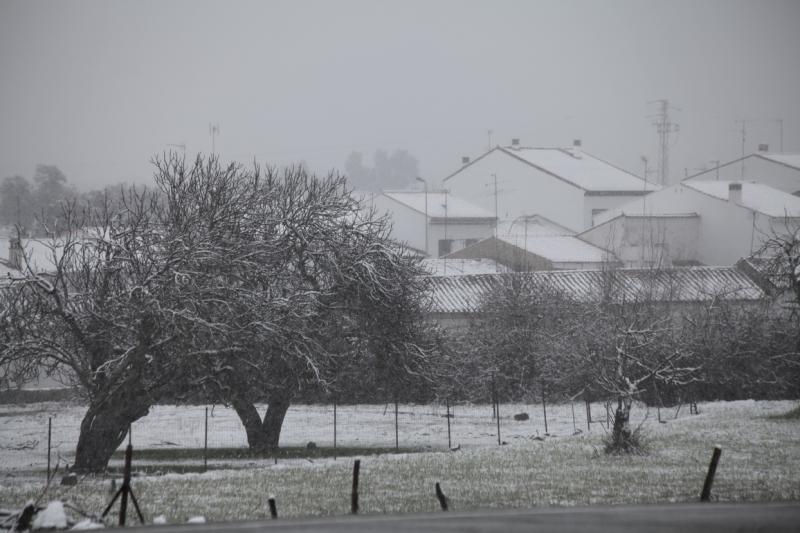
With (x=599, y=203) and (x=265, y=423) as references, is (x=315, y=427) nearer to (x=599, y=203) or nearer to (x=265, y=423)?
(x=265, y=423)

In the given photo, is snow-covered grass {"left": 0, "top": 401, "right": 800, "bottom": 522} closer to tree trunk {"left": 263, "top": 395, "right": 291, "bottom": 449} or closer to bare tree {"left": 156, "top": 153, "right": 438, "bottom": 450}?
bare tree {"left": 156, "top": 153, "right": 438, "bottom": 450}

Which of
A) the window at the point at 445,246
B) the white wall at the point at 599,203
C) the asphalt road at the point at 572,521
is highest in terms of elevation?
the white wall at the point at 599,203

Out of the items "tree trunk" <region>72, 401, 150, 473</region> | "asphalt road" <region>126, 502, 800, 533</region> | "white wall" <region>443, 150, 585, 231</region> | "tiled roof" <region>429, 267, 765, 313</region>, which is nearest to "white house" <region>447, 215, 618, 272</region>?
"tiled roof" <region>429, 267, 765, 313</region>

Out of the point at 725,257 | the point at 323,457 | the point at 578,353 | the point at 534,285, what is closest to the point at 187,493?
the point at 323,457

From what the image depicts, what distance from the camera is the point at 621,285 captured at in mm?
55844

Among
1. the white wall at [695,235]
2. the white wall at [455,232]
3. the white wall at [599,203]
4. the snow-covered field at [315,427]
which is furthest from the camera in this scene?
the white wall at [599,203]

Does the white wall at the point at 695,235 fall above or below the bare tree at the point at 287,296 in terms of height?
above

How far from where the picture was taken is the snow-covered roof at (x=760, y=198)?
3091 inches

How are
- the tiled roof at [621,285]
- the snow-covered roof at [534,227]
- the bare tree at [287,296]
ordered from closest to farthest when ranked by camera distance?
the bare tree at [287,296] → the tiled roof at [621,285] → the snow-covered roof at [534,227]

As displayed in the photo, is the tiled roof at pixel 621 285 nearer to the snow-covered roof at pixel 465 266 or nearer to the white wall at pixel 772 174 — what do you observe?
the snow-covered roof at pixel 465 266

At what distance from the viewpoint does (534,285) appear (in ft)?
178

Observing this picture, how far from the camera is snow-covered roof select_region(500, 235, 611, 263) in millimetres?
74438

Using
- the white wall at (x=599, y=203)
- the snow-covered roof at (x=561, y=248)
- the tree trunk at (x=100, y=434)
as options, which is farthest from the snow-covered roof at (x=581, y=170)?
the tree trunk at (x=100, y=434)

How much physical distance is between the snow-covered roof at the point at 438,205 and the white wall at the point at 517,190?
5676mm
